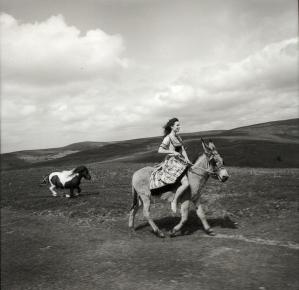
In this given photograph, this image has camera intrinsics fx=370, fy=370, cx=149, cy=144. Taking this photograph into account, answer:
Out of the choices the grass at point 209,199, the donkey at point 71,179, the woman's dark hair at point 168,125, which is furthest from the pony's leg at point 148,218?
the donkey at point 71,179

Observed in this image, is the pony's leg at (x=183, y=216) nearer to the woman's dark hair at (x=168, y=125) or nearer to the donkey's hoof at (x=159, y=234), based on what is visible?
the donkey's hoof at (x=159, y=234)

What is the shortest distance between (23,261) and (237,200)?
34.5ft

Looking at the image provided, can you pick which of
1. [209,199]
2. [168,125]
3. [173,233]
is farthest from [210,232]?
[209,199]

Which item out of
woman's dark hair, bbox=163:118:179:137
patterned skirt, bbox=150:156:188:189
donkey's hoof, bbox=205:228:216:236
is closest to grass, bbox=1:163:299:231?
donkey's hoof, bbox=205:228:216:236

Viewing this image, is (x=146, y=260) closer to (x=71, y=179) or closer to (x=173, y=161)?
(x=173, y=161)

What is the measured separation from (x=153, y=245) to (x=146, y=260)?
1405mm

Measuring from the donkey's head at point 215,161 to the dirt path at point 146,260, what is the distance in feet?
7.22

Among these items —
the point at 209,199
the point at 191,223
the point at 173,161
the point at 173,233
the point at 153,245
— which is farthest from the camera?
the point at 209,199

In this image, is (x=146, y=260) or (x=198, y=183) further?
A: (x=198, y=183)

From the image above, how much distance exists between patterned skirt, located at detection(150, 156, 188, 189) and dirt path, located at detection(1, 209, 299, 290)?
2.09 metres

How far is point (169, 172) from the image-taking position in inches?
526

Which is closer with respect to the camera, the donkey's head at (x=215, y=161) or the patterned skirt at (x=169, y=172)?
the donkey's head at (x=215, y=161)

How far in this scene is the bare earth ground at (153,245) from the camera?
9.94 meters

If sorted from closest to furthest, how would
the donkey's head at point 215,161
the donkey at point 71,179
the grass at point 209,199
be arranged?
the donkey's head at point 215,161
the grass at point 209,199
the donkey at point 71,179
